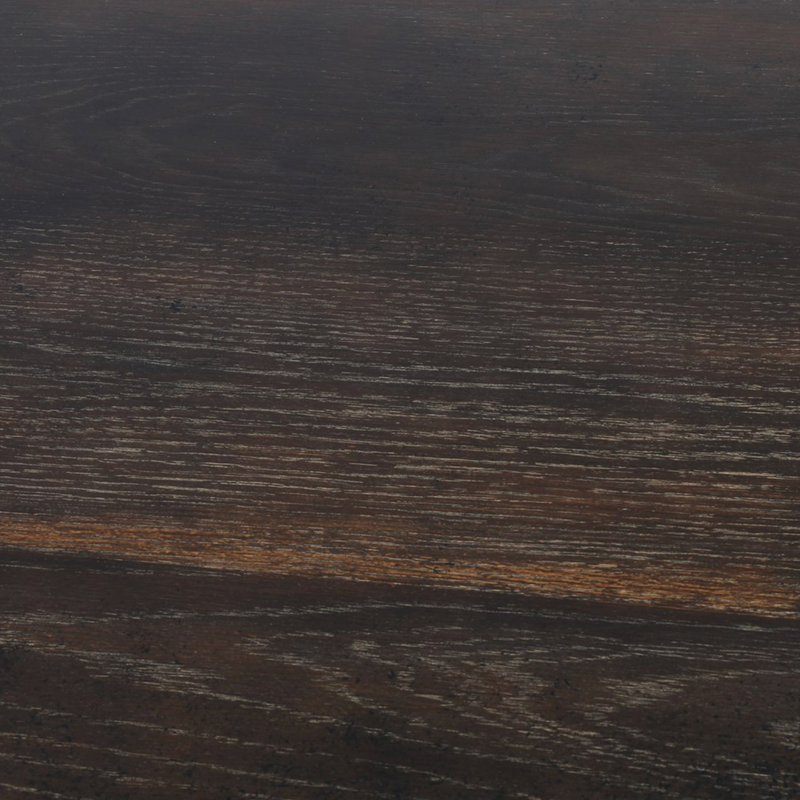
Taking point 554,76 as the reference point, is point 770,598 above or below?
below

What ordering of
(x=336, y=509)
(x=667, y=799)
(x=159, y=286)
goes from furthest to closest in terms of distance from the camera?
(x=159, y=286) → (x=336, y=509) → (x=667, y=799)

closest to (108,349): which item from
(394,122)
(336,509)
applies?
(336,509)

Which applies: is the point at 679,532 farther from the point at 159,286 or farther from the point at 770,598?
the point at 159,286

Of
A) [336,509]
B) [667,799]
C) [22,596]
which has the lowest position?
[667,799]

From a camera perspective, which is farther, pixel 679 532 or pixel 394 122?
pixel 394 122

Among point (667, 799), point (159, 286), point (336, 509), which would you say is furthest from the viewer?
point (159, 286)

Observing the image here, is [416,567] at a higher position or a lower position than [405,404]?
lower

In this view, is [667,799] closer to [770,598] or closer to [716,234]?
[770,598]
